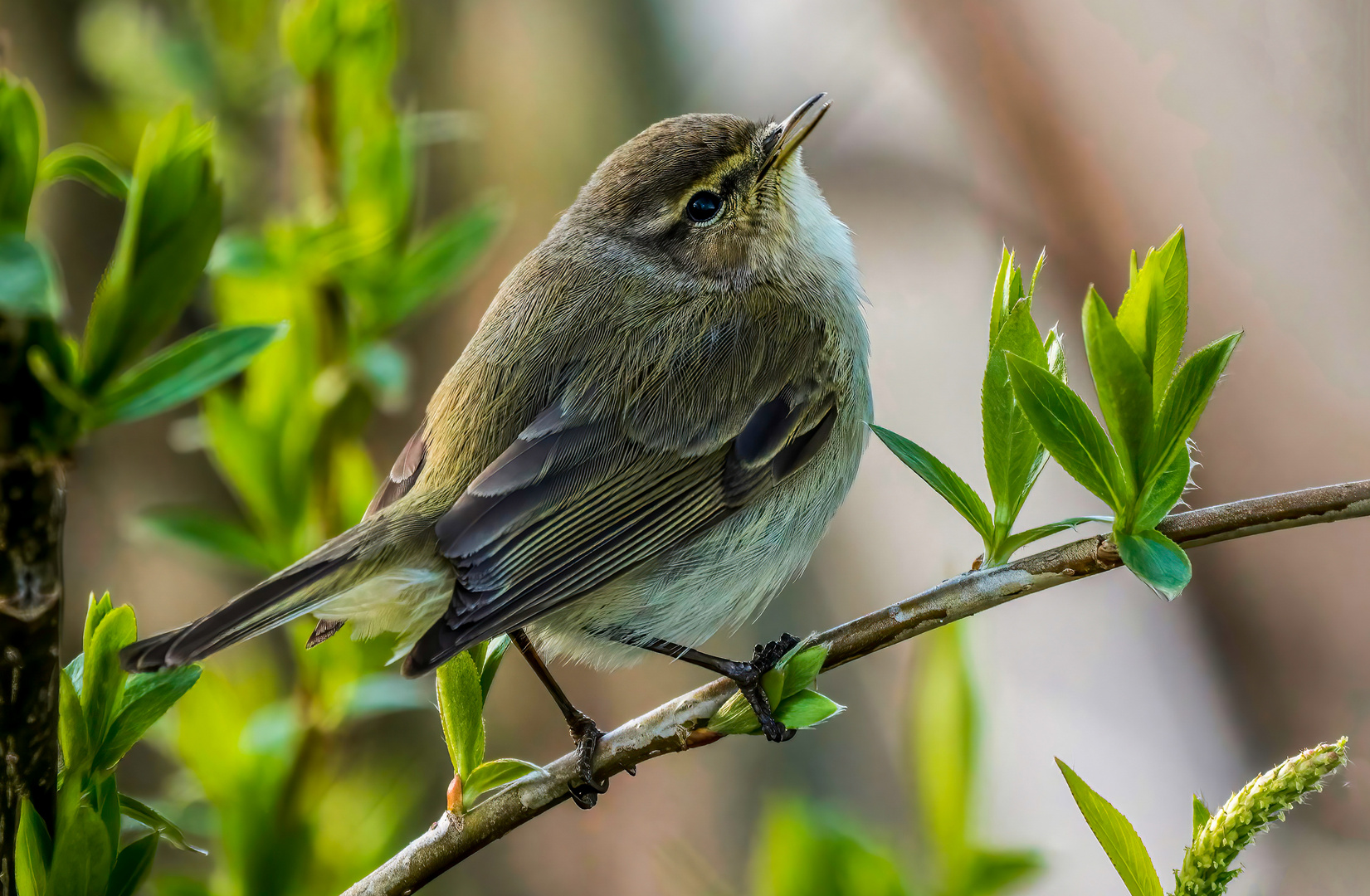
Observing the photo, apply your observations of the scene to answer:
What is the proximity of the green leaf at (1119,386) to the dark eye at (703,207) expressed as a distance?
58.5 inches

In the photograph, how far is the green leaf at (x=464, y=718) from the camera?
1.02m

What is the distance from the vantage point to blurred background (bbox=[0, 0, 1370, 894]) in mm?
2578

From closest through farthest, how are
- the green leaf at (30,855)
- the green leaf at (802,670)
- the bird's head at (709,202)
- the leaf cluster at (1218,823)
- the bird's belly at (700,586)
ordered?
1. the leaf cluster at (1218,823)
2. the green leaf at (30,855)
3. the green leaf at (802,670)
4. the bird's belly at (700,586)
5. the bird's head at (709,202)

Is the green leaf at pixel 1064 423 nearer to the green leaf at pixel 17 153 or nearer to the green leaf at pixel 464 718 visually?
the green leaf at pixel 464 718

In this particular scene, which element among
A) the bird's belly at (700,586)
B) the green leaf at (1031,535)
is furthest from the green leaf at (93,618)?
the bird's belly at (700,586)

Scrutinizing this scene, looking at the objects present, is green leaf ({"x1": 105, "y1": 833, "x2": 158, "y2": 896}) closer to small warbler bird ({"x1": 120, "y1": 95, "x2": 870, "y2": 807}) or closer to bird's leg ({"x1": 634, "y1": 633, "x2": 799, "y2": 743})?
bird's leg ({"x1": 634, "y1": 633, "x2": 799, "y2": 743})

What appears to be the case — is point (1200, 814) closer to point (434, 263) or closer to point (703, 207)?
point (434, 263)

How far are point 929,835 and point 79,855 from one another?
0.67 meters

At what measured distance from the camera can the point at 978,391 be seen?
288cm

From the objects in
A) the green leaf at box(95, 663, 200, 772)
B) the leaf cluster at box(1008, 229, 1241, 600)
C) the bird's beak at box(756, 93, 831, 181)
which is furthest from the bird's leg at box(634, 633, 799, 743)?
the bird's beak at box(756, 93, 831, 181)

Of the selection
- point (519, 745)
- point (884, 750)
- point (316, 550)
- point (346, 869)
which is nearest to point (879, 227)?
point (884, 750)

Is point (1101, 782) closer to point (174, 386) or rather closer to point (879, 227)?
point (879, 227)

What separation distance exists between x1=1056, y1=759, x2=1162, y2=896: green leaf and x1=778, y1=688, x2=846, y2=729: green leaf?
0.20 m

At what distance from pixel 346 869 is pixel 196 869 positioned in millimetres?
1366
